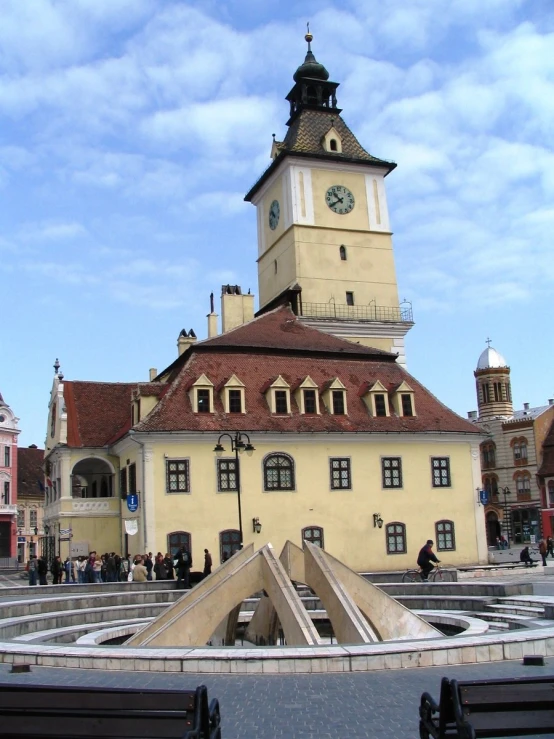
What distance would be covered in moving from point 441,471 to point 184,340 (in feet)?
60.9

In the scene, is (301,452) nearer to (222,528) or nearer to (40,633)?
(222,528)

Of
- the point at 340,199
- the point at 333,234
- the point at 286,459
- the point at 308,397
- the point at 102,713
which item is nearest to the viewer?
the point at 102,713

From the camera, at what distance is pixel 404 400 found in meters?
41.1

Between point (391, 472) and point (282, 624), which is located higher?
point (391, 472)

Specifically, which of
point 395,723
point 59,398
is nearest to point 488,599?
point 395,723

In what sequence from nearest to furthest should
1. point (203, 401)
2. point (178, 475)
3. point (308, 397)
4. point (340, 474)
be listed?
1. point (178, 475)
2. point (203, 401)
3. point (340, 474)
4. point (308, 397)

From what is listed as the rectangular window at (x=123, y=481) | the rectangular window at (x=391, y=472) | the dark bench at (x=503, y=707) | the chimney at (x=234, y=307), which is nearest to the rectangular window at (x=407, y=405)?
the rectangular window at (x=391, y=472)

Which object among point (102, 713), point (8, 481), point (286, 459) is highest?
point (8, 481)

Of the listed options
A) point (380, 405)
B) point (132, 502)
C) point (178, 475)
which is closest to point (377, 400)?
point (380, 405)

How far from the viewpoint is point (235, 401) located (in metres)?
38.0

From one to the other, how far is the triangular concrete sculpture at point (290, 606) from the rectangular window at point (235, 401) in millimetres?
20178

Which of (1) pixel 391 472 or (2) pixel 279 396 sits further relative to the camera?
(1) pixel 391 472

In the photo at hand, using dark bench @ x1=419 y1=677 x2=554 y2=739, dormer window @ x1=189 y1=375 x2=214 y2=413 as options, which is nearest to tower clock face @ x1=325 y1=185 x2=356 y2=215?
dormer window @ x1=189 y1=375 x2=214 y2=413

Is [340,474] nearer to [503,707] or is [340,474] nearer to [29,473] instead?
[503,707]
